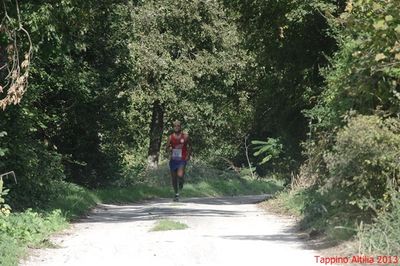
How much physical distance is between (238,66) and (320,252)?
917 inches

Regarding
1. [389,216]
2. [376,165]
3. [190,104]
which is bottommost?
[389,216]

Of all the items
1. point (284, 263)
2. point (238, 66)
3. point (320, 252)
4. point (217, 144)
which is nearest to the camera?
point (284, 263)

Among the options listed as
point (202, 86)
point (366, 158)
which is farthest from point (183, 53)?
point (366, 158)

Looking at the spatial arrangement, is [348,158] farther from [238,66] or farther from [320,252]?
[238,66]

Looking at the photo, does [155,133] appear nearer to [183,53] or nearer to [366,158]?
[183,53]

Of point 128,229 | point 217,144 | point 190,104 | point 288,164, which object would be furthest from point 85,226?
point 217,144

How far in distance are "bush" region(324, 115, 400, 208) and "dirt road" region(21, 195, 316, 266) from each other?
114cm

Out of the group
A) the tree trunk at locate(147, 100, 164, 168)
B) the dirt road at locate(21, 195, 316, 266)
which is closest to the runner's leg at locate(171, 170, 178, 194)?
the dirt road at locate(21, 195, 316, 266)

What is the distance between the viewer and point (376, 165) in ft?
29.2

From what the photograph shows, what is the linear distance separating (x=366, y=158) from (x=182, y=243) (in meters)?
3.00

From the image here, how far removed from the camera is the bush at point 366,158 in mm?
8805

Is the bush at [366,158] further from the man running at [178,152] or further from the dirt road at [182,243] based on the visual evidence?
the man running at [178,152]

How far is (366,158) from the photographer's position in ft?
29.1

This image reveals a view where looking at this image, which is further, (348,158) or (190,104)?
(190,104)
